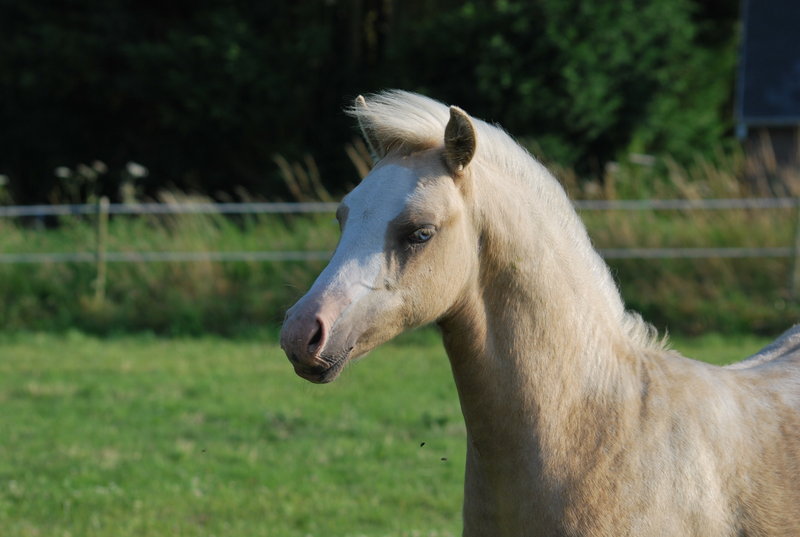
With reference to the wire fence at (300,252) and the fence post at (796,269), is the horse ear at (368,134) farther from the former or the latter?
the fence post at (796,269)

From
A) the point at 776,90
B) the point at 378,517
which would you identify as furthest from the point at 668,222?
the point at 776,90

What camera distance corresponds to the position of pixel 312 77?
20250mm

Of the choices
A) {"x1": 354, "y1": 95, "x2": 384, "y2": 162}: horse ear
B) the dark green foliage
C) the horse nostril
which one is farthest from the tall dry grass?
the horse nostril

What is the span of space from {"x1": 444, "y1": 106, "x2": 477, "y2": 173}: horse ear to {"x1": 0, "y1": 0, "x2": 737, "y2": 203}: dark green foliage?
1441cm

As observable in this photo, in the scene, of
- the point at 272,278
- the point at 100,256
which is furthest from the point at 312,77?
the point at 100,256

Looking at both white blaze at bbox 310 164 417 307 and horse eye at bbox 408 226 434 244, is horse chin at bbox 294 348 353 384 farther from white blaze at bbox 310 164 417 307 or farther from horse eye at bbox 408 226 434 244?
horse eye at bbox 408 226 434 244

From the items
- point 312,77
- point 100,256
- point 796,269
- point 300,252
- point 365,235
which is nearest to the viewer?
point 365,235

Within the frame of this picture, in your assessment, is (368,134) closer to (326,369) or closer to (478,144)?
(478,144)

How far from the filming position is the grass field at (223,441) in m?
5.03

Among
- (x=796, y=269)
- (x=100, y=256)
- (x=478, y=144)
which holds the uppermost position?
(x=478, y=144)

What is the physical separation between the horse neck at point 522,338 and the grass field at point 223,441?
1168 mm

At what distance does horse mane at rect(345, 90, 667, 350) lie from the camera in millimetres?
2754

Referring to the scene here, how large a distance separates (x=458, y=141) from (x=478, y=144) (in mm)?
125

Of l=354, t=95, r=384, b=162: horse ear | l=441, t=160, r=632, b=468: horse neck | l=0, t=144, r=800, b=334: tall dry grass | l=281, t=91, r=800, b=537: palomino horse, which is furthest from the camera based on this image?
l=0, t=144, r=800, b=334: tall dry grass
